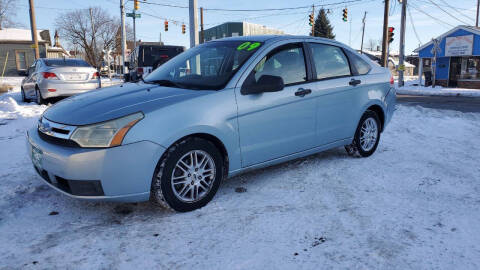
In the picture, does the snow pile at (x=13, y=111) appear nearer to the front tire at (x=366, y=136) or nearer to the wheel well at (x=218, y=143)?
the wheel well at (x=218, y=143)

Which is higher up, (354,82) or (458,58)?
(458,58)

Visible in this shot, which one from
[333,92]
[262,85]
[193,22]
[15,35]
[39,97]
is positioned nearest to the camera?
[262,85]

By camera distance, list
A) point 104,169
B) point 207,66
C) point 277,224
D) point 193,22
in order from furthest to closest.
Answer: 1. point 193,22
2. point 207,66
3. point 277,224
4. point 104,169

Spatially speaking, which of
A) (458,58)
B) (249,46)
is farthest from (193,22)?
(458,58)

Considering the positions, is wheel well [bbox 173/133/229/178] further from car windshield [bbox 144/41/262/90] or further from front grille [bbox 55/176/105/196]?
front grille [bbox 55/176/105/196]

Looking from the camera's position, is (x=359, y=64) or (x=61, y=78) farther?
(x=61, y=78)

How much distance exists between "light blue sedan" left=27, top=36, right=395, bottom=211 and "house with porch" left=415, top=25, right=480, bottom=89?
26691mm

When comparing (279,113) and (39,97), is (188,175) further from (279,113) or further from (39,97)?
A: (39,97)

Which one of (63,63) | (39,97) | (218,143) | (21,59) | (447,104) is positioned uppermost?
(21,59)

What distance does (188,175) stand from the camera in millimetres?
3244

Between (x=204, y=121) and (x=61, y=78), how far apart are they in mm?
8296

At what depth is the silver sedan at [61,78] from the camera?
10008 mm

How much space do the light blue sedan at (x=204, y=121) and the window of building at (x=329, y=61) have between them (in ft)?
0.05

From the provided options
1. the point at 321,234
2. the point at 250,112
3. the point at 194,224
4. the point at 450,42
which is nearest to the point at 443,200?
the point at 321,234
